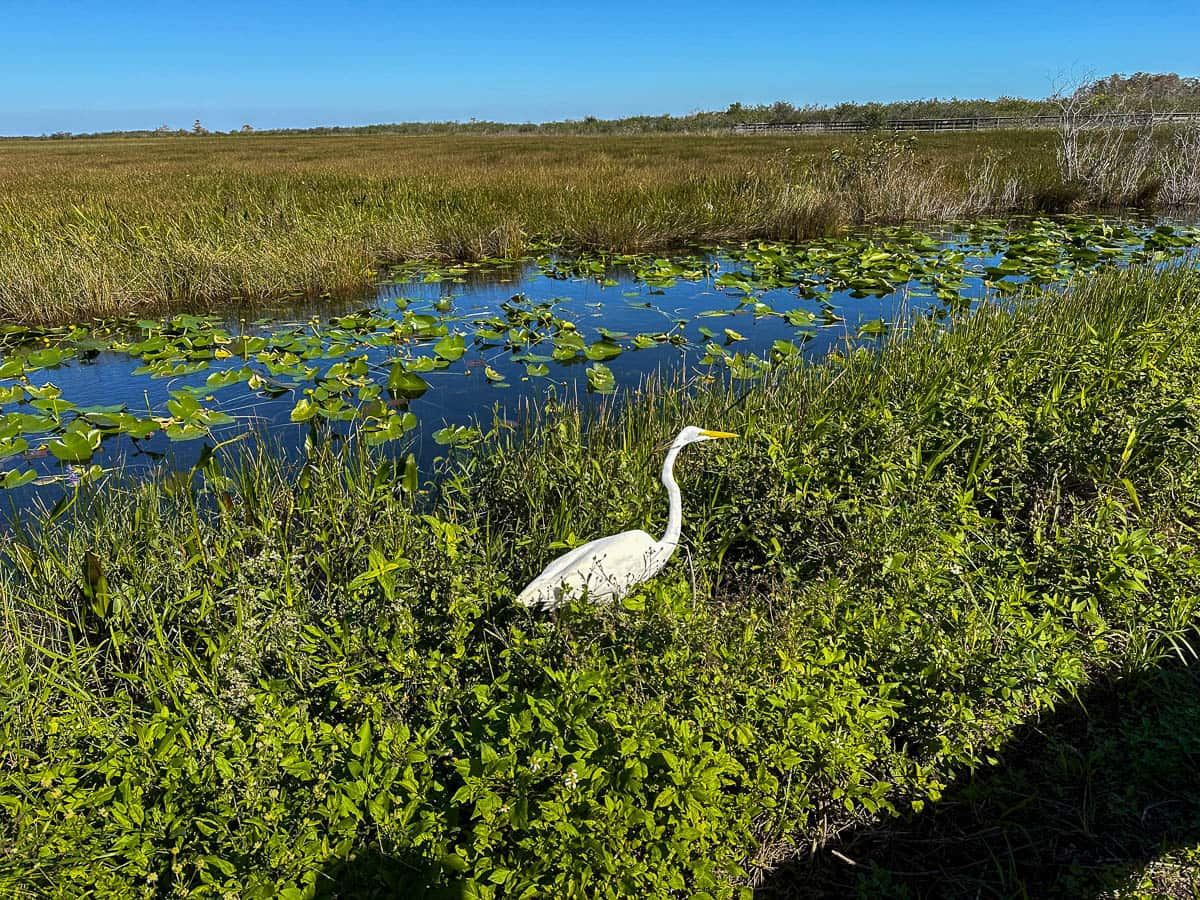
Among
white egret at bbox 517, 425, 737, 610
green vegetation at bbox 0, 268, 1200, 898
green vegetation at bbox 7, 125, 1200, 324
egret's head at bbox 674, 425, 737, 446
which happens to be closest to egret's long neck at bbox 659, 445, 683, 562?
white egret at bbox 517, 425, 737, 610

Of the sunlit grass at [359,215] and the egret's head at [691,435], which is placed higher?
the sunlit grass at [359,215]

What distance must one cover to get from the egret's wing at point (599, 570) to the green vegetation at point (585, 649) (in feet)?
0.48

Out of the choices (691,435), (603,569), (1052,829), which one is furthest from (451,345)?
(1052,829)

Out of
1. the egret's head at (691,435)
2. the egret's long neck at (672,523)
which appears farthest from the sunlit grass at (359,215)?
the egret's long neck at (672,523)

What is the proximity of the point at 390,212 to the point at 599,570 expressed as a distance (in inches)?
428

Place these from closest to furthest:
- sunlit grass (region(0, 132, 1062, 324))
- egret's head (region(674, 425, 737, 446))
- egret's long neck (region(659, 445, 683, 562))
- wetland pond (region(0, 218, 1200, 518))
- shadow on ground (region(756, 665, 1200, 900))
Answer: shadow on ground (region(756, 665, 1200, 900))
egret's long neck (region(659, 445, 683, 562))
egret's head (region(674, 425, 737, 446))
wetland pond (region(0, 218, 1200, 518))
sunlit grass (region(0, 132, 1062, 324))

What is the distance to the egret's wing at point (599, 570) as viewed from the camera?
2.53 m

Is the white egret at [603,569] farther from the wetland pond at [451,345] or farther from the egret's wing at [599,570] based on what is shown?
the wetland pond at [451,345]

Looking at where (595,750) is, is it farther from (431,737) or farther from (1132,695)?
(1132,695)

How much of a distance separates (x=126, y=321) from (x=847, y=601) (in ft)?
28.0

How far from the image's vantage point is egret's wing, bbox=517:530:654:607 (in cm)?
253

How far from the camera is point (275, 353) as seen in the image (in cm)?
659

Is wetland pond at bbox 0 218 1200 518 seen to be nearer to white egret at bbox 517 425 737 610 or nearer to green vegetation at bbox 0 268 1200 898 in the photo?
green vegetation at bbox 0 268 1200 898

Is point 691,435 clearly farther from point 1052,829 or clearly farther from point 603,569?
point 1052,829
